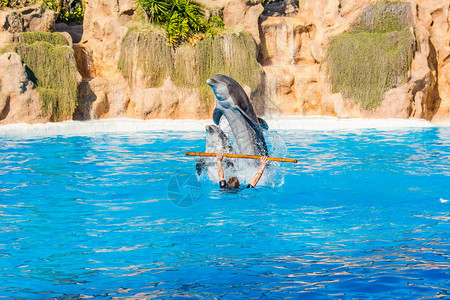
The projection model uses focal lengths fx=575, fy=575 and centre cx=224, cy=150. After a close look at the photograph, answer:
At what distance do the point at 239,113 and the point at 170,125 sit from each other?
8.66 metres

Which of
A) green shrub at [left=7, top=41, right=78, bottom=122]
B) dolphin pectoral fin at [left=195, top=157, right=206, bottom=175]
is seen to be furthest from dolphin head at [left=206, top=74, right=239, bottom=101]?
green shrub at [left=7, top=41, right=78, bottom=122]

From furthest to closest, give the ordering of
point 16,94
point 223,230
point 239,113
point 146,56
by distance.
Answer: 1. point 146,56
2. point 16,94
3. point 239,113
4. point 223,230

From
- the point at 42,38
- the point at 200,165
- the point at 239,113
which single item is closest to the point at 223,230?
the point at 239,113

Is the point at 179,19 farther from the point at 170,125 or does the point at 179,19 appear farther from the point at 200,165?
the point at 200,165

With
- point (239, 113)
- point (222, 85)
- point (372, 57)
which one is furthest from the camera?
point (372, 57)

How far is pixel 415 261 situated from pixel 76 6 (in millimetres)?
20958

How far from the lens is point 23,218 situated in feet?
23.4

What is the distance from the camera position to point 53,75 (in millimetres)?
17531

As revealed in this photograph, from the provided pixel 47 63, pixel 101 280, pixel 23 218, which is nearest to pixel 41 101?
pixel 47 63

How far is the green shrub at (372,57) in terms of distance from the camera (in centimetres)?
1900

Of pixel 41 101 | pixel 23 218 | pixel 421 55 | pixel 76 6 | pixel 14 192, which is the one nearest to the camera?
pixel 23 218

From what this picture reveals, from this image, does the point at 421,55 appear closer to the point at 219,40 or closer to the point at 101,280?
the point at 219,40

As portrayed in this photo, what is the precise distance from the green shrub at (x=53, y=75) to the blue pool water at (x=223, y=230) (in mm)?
5623

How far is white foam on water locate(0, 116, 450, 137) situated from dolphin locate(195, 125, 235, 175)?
24.2 ft
